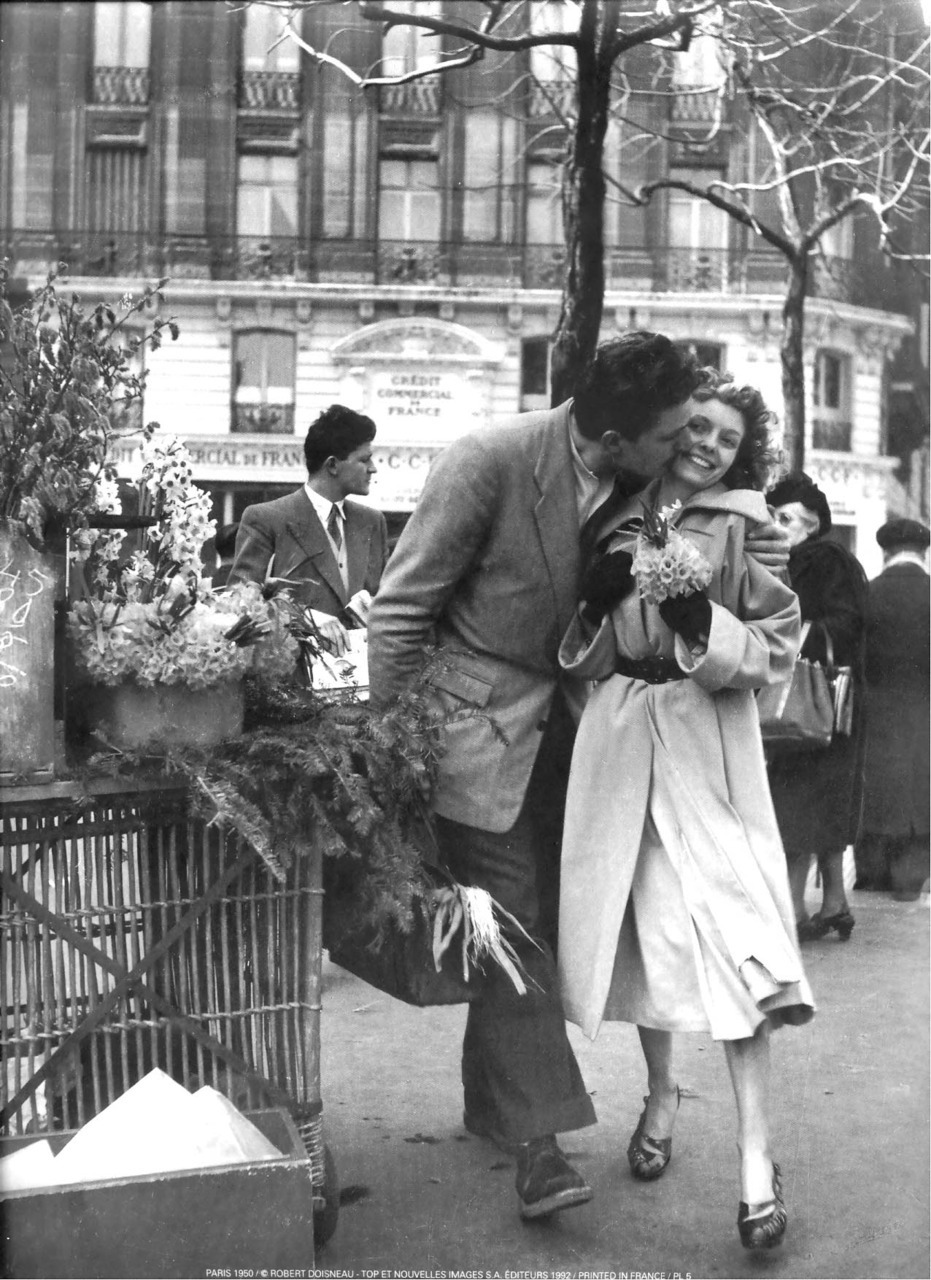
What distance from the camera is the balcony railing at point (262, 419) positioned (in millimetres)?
5012

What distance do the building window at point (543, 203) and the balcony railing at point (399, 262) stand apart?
0.04 meters

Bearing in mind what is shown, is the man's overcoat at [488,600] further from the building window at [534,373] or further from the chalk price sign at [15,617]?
the building window at [534,373]

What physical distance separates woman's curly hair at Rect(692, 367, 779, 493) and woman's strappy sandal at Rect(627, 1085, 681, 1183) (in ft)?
5.01

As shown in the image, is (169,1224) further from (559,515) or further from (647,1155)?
(559,515)

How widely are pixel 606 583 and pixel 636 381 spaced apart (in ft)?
1.47

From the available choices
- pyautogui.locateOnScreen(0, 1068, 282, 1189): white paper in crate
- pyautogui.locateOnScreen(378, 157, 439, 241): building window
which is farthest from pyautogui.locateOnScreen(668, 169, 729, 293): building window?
pyautogui.locateOnScreen(0, 1068, 282, 1189): white paper in crate

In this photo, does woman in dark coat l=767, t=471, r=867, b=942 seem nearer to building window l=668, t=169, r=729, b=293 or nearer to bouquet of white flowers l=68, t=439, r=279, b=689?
building window l=668, t=169, r=729, b=293

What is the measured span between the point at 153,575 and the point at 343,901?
832 mm

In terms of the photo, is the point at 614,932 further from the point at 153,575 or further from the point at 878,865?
the point at 878,865

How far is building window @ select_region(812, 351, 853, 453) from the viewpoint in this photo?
6.01m

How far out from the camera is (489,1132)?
354cm

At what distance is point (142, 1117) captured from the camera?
8.68 ft

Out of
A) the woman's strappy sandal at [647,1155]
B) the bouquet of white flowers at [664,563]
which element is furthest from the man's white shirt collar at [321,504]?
the woman's strappy sandal at [647,1155]

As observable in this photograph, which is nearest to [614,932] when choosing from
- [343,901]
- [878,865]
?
[343,901]
